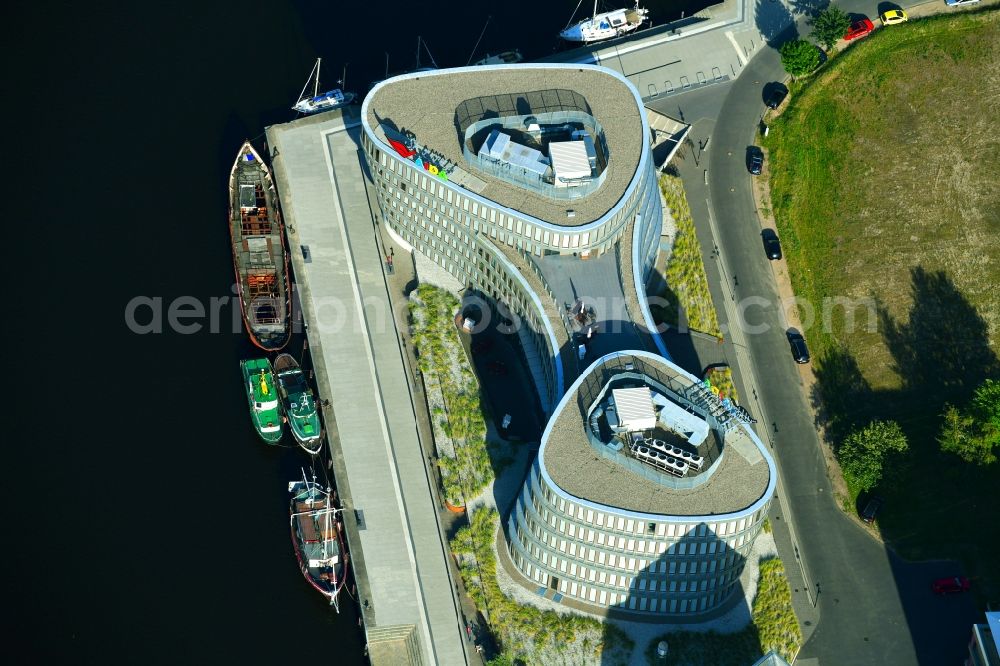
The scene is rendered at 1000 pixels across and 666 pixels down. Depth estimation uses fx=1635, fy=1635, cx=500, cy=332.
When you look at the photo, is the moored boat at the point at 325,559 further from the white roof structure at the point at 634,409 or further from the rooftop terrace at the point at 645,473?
the white roof structure at the point at 634,409

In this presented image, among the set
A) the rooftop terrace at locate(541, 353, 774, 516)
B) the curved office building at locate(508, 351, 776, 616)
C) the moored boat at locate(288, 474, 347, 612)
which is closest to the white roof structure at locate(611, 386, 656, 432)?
the curved office building at locate(508, 351, 776, 616)

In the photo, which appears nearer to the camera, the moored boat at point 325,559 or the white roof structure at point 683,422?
the white roof structure at point 683,422

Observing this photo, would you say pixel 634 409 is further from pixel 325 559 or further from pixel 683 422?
pixel 325 559

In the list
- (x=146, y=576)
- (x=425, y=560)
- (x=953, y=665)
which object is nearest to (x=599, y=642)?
(x=425, y=560)

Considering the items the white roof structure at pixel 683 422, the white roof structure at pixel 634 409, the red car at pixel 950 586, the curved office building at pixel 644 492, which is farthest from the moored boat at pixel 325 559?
the red car at pixel 950 586

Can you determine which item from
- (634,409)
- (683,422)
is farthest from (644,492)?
(634,409)

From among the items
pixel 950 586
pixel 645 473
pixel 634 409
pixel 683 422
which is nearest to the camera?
pixel 645 473

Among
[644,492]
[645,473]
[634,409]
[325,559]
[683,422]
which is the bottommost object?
[325,559]
